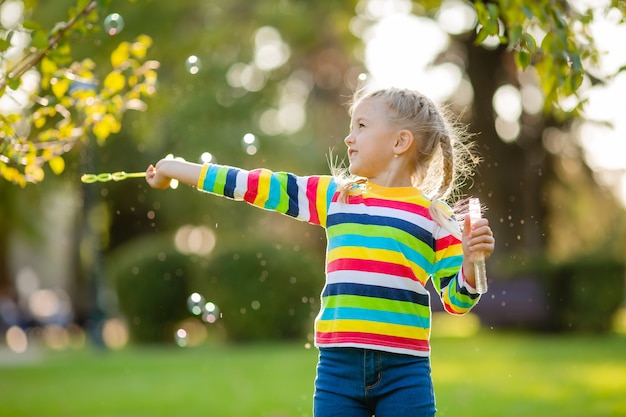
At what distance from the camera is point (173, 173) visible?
3.06 metres

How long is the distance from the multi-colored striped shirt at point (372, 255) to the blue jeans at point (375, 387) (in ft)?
0.14

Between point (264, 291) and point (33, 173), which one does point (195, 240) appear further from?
point (33, 173)

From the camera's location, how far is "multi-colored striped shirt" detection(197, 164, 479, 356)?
2.87m

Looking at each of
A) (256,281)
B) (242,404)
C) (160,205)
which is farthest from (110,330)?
(242,404)

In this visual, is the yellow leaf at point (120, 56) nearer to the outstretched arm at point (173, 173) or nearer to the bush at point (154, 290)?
the outstretched arm at point (173, 173)

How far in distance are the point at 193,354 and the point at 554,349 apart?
467 cm

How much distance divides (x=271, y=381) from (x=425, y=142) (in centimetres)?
621

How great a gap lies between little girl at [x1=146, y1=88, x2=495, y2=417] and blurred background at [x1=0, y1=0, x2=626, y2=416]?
5.24 m

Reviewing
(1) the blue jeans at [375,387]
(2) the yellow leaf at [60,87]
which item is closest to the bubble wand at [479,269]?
(1) the blue jeans at [375,387]

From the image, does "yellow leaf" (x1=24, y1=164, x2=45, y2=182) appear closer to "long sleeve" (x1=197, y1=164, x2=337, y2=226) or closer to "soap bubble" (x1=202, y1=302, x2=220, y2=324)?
"soap bubble" (x1=202, y1=302, x2=220, y2=324)

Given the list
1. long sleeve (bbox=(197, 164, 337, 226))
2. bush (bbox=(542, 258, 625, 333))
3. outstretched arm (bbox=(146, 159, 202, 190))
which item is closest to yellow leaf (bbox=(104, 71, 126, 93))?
outstretched arm (bbox=(146, 159, 202, 190))

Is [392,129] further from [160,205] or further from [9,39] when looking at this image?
[160,205]

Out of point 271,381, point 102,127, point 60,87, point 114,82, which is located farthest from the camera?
point 271,381

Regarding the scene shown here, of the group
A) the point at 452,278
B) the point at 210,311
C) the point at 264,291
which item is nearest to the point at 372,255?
the point at 452,278
